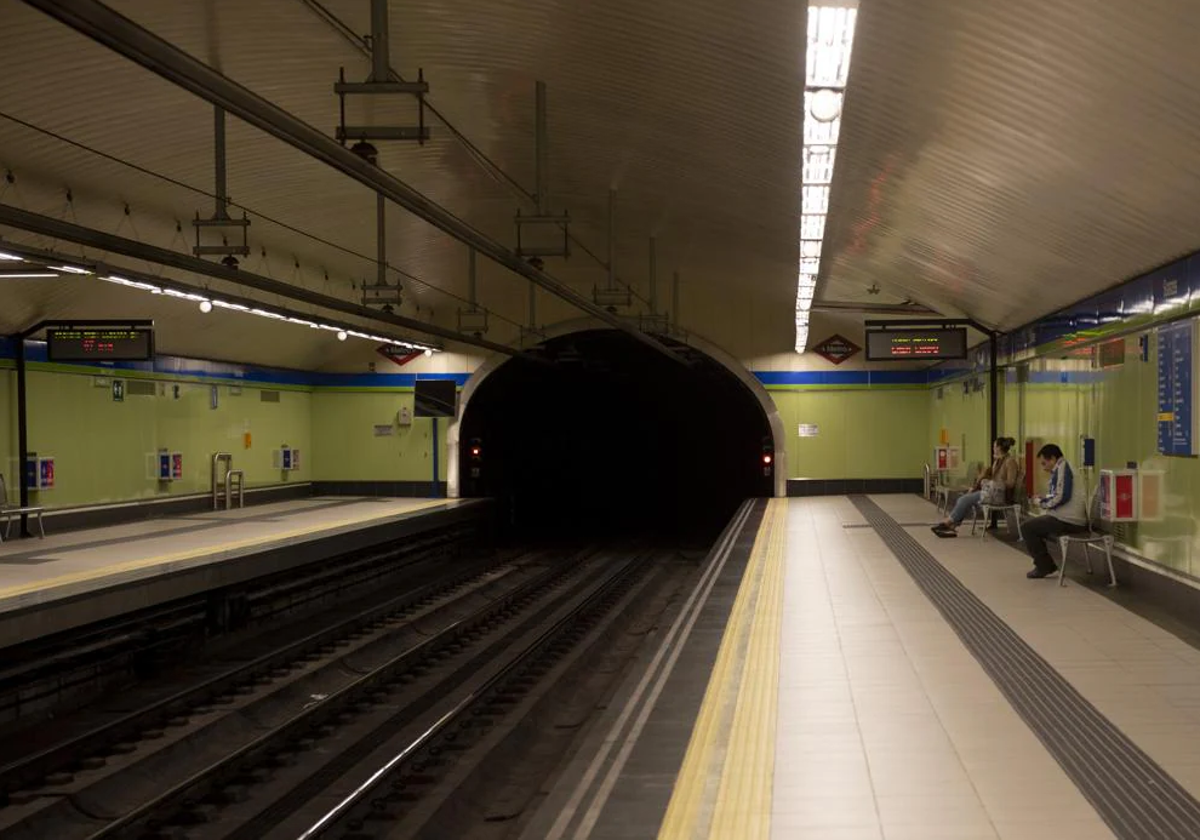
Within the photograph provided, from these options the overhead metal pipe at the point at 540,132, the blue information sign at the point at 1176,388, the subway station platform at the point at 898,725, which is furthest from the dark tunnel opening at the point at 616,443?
the blue information sign at the point at 1176,388

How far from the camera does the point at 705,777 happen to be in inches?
164

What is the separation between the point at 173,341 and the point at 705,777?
13588mm

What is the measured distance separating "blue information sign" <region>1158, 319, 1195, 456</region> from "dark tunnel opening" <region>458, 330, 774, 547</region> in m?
14.6

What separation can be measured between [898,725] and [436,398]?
15792mm

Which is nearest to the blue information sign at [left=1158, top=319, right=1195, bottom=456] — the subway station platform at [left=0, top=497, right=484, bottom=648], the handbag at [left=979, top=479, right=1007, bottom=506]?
the handbag at [left=979, top=479, right=1007, bottom=506]

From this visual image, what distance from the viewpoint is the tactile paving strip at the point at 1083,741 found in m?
3.67

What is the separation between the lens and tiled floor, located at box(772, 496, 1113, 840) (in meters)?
3.72

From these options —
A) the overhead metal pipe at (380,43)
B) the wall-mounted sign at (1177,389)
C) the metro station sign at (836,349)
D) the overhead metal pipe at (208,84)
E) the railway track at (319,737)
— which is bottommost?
the railway track at (319,737)

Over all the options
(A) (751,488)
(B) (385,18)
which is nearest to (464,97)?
(B) (385,18)

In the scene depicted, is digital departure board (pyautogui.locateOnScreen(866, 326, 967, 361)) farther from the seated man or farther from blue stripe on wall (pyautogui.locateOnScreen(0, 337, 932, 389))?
blue stripe on wall (pyautogui.locateOnScreen(0, 337, 932, 389))

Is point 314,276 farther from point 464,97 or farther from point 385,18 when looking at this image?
point 385,18

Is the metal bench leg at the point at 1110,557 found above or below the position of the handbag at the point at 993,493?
below

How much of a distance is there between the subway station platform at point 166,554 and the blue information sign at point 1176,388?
296 inches

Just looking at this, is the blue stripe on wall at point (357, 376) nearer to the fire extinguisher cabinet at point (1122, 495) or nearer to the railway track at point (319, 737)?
the railway track at point (319, 737)
